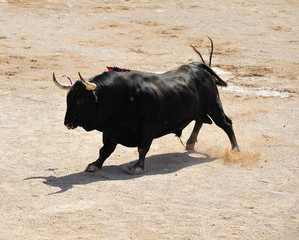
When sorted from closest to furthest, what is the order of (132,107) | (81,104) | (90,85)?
1. (90,85)
2. (81,104)
3. (132,107)

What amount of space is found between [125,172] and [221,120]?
1818 mm

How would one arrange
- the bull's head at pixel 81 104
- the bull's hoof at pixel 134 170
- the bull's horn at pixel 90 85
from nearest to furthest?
the bull's horn at pixel 90 85 → the bull's head at pixel 81 104 → the bull's hoof at pixel 134 170

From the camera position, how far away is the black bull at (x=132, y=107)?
29.5ft

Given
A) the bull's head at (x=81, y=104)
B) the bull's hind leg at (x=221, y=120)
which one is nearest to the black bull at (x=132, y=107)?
the bull's head at (x=81, y=104)

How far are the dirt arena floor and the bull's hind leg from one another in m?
0.24

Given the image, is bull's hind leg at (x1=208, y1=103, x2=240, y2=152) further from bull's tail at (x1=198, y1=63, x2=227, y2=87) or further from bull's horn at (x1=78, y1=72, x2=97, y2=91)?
bull's horn at (x1=78, y1=72, x2=97, y2=91)

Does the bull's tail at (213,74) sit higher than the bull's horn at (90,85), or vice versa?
the bull's horn at (90,85)

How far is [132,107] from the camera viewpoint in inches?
362

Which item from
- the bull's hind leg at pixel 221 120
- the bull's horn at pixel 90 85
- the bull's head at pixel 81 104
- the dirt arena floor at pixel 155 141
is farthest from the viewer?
the bull's hind leg at pixel 221 120

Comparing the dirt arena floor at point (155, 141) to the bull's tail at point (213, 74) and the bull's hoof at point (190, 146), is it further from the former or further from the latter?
the bull's tail at point (213, 74)

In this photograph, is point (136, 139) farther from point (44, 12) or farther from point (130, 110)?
point (44, 12)

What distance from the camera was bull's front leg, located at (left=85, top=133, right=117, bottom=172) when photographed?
9258 mm

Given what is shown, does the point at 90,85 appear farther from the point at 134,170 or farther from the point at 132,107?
the point at 134,170

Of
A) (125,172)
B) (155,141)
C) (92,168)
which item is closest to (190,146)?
(155,141)
